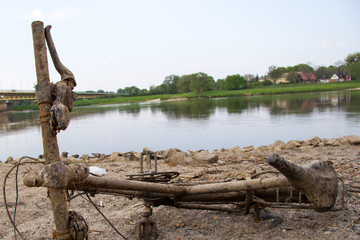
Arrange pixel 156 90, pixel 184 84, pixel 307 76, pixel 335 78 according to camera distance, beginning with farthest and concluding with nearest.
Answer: pixel 156 90 → pixel 184 84 → pixel 307 76 → pixel 335 78

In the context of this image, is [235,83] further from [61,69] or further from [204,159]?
[61,69]

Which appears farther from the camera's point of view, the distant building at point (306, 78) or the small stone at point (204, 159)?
the distant building at point (306, 78)

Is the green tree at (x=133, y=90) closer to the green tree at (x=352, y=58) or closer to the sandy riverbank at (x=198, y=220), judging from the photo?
the green tree at (x=352, y=58)

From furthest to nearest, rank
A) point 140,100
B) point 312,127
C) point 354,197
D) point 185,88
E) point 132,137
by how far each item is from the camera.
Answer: point 185,88 → point 140,100 → point 132,137 → point 312,127 → point 354,197

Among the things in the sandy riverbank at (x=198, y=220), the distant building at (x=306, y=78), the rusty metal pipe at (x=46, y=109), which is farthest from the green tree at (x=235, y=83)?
the rusty metal pipe at (x=46, y=109)

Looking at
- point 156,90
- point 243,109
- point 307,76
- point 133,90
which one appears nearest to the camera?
point 243,109

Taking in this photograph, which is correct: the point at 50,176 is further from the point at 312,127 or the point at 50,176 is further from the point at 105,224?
the point at 312,127

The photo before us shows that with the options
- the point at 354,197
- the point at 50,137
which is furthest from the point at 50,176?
the point at 354,197

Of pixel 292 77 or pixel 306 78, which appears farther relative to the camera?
pixel 306 78

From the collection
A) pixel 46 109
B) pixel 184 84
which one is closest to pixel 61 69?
pixel 46 109

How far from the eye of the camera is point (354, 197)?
4.10m

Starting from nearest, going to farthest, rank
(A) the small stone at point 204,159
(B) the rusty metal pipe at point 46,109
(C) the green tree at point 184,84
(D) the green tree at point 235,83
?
(B) the rusty metal pipe at point 46,109
(A) the small stone at point 204,159
(D) the green tree at point 235,83
(C) the green tree at point 184,84

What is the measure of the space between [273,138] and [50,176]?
13.5m

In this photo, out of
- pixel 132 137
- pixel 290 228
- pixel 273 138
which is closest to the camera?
pixel 290 228
